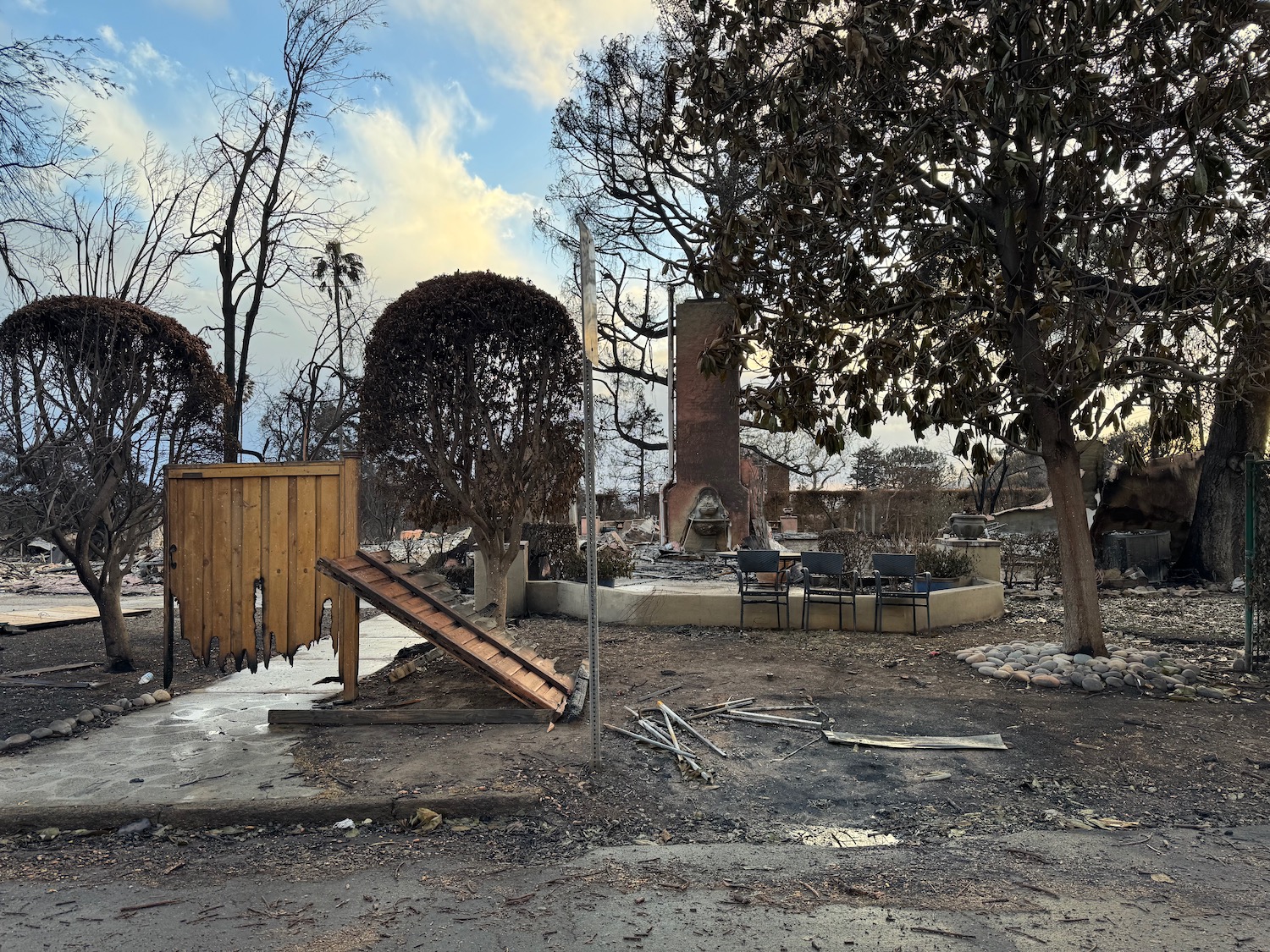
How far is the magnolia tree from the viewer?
6.53m

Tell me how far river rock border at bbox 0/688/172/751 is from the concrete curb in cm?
163

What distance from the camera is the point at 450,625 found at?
271 inches

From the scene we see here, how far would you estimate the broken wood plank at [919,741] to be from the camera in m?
5.79

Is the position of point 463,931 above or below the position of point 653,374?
below

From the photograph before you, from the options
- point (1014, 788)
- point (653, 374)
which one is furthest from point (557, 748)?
point (653, 374)

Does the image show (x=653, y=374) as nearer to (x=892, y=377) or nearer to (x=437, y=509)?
(x=437, y=509)

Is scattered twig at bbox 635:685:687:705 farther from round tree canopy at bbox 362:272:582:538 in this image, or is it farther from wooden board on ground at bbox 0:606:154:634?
wooden board on ground at bbox 0:606:154:634

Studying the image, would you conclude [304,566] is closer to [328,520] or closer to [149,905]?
[328,520]

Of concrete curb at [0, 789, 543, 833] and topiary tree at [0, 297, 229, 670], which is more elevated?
topiary tree at [0, 297, 229, 670]

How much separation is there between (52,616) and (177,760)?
9891mm

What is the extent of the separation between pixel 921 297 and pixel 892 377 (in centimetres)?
79

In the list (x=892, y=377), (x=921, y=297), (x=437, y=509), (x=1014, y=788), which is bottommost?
Answer: (x=1014, y=788)

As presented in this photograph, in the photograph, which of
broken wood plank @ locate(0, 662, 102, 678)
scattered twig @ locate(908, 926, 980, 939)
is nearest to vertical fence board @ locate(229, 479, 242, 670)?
broken wood plank @ locate(0, 662, 102, 678)

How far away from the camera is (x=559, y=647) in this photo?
9.99 m
